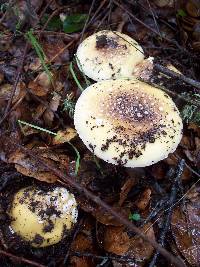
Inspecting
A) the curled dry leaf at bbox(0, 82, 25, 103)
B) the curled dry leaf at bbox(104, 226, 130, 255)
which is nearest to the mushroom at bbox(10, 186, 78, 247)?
the curled dry leaf at bbox(104, 226, 130, 255)

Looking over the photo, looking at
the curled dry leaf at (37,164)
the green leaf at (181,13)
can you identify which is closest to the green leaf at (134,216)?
the curled dry leaf at (37,164)

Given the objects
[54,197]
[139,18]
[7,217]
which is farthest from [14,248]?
[139,18]

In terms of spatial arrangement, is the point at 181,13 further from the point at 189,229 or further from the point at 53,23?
the point at 189,229

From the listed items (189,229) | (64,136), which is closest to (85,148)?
(64,136)

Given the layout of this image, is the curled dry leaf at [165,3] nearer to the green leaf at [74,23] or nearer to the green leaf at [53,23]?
the green leaf at [74,23]

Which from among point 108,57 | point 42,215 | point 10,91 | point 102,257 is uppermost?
point 108,57

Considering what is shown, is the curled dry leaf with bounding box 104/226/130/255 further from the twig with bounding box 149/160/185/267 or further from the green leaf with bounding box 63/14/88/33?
the green leaf with bounding box 63/14/88/33

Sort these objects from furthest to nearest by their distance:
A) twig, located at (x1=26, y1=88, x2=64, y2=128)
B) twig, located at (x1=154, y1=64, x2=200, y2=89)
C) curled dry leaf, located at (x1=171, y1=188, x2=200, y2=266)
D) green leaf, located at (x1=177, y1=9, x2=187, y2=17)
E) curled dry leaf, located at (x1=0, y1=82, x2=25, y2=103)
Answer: green leaf, located at (x1=177, y1=9, x2=187, y2=17)
curled dry leaf, located at (x1=0, y1=82, x2=25, y2=103)
twig, located at (x1=26, y1=88, x2=64, y2=128)
twig, located at (x1=154, y1=64, x2=200, y2=89)
curled dry leaf, located at (x1=171, y1=188, x2=200, y2=266)
